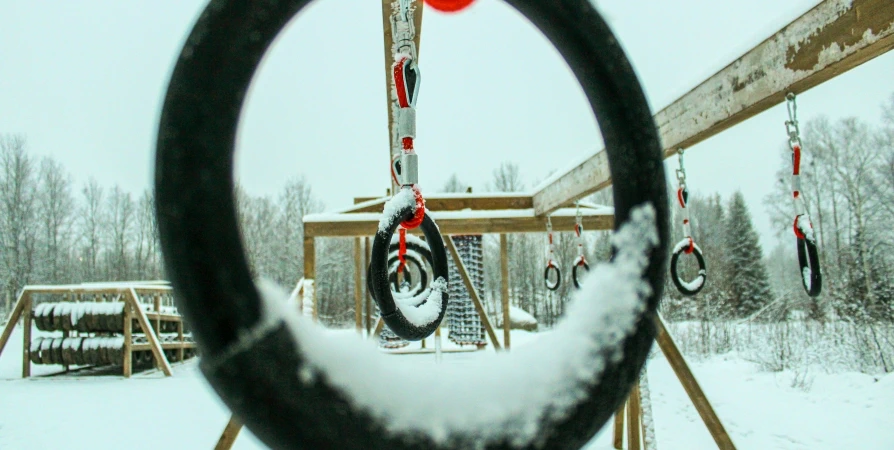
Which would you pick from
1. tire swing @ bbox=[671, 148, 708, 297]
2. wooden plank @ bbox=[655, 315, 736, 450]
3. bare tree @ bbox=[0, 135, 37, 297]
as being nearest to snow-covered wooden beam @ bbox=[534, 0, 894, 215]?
tire swing @ bbox=[671, 148, 708, 297]

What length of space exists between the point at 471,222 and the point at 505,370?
13.1 feet

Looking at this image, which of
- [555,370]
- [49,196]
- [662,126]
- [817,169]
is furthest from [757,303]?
[49,196]

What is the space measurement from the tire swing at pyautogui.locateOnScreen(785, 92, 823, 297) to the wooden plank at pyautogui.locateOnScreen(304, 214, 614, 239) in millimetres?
2564

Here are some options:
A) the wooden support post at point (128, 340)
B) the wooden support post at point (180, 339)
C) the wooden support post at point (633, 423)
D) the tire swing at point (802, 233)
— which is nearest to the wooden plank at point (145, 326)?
the wooden support post at point (128, 340)

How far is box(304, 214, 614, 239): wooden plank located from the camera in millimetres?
4336

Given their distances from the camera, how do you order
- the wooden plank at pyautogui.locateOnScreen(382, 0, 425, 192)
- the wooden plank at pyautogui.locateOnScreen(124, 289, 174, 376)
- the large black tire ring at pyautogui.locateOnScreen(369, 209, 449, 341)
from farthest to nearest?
the wooden plank at pyautogui.locateOnScreen(124, 289, 174, 376)
the wooden plank at pyautogui.locateOnScreen(382, 0, 425, 192)
the large black tire ring at pyautogui.locateOnScreen(369, 209, 449, 341)

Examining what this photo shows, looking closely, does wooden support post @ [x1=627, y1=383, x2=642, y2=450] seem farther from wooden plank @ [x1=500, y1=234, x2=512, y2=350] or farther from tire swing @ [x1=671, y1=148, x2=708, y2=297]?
wooden plank @ [x1=500, y1=234, x2=512, y2=350]

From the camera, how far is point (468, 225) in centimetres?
451

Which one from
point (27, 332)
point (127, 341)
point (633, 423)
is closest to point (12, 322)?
point (27, 332)

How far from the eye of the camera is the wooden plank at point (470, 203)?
4676mm

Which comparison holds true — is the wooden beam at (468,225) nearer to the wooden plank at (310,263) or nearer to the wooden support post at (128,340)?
the wooden plank at (310,263)

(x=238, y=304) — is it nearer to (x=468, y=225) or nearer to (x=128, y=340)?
(x=468, y=225)

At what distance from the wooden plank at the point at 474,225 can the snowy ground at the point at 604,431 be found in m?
1.22

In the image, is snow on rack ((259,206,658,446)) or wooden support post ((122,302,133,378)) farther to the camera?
wooden support post ((122,302,133,378))
